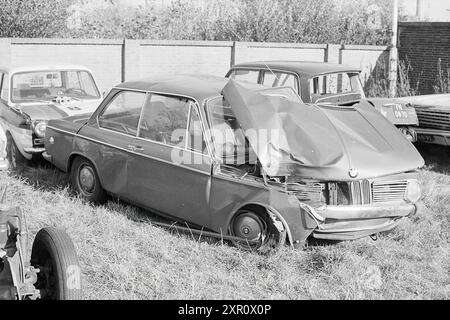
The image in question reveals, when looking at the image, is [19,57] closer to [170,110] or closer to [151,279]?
[170,110]

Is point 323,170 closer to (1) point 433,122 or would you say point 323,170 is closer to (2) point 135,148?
(2) point 135,148

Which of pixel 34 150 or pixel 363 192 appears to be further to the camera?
pixel 34 150

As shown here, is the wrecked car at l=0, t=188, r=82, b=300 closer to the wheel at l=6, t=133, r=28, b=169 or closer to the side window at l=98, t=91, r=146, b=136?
the side window at l=98, t=91, r=146, b=136

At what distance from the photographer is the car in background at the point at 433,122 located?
30.4ft

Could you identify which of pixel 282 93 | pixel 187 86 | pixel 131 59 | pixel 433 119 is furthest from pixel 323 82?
pixel 131 59

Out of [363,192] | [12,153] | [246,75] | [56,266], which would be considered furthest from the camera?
[246,75]

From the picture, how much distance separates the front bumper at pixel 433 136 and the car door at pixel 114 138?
5.05 metres

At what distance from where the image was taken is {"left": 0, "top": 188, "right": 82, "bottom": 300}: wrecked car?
3625 millimetres

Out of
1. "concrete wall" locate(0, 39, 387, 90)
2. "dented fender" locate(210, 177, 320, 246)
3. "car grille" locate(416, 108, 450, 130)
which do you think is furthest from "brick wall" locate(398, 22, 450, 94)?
"dented fender" locate(210, 177, 320, 246)

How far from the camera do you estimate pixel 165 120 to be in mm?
6023

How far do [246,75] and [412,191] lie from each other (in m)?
4.30

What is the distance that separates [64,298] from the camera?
368 centimetres

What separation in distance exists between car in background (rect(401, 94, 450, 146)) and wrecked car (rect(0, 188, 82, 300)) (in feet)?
22.7
